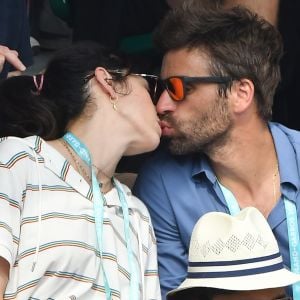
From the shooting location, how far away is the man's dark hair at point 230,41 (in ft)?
8.68

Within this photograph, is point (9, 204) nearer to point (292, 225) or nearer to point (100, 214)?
point (100, 214)

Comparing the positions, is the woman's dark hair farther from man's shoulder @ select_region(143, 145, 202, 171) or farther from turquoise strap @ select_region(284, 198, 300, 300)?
turquoise strap @ select_region(284, 198, 300, 300)

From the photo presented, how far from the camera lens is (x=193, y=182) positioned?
2676mm

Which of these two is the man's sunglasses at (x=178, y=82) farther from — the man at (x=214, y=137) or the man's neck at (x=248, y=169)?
the man's neck at (x=248, y=169)

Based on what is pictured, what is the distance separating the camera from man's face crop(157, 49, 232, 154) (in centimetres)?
262

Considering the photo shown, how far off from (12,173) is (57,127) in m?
0.31

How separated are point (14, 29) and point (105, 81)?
2.29 ft

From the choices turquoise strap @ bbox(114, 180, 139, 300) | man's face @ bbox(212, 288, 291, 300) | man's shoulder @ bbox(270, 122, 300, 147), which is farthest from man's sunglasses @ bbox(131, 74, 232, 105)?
man's face @ bbox(212, 288, 291, 300)

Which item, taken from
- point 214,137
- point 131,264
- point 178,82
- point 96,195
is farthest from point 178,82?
point 131,264

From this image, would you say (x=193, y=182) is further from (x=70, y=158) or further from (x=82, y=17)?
(x=82, y=17)

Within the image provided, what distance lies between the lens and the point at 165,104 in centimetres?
263

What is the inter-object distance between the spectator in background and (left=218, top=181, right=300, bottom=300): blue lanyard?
0.95 meters

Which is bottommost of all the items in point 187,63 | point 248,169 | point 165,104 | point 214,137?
point 248,169

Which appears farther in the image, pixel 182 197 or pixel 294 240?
pixel 182 197
